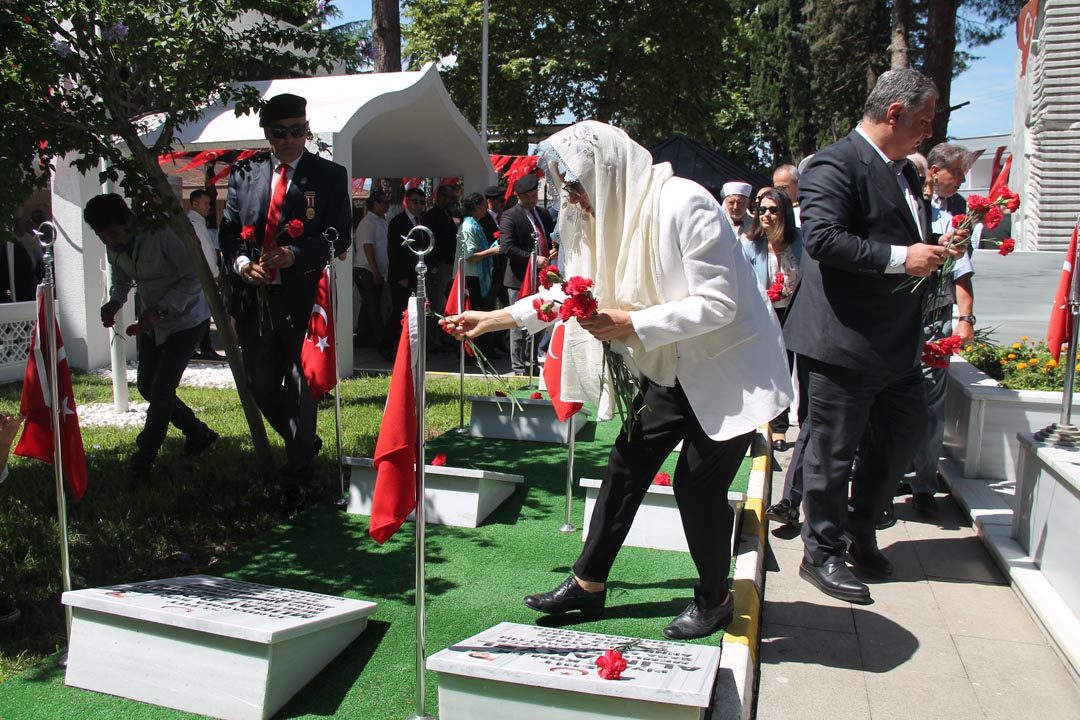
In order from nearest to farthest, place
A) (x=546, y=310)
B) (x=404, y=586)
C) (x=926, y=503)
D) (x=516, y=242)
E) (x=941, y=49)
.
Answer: (x=546, y=310) → (x=404, y=586) → (x=926, y=503) → (x=516, y=242) → (x=941, y=49)

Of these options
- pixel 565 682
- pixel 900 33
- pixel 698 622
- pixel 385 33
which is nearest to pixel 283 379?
pixel 698 622

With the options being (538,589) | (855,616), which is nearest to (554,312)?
(538,589)

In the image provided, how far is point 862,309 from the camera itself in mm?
3939

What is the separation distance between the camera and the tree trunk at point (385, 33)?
45.2 ft

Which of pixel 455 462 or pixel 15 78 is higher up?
pixel 15 78

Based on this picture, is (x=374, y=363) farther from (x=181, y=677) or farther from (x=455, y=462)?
(x=181, y=677)

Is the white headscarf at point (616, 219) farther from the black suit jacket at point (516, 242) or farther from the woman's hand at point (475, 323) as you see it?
the black suit jacket at point (516, 242)

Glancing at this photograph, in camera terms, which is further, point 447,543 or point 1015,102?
point 1015,102

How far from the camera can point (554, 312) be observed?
316 cm

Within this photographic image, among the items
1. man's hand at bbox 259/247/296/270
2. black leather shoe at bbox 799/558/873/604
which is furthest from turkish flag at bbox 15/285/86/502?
black leather shoe at bbox 799/558/873/604

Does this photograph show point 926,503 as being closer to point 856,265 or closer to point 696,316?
point 856,265

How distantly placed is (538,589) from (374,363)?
7.48m

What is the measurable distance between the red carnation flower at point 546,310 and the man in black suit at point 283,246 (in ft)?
6.78

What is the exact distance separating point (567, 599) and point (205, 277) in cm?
290
